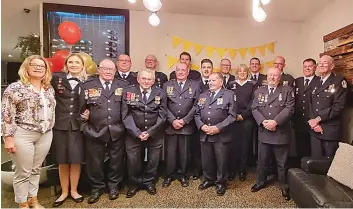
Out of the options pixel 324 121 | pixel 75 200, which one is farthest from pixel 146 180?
pixel 324 121

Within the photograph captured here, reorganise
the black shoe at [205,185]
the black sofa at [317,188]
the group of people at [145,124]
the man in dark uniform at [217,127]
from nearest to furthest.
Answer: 1. the black sofa at [317,188]
2. the group of people at [145,124]
3. the man in dark uniform at [217,127]
4. the black shoe at [205,185]

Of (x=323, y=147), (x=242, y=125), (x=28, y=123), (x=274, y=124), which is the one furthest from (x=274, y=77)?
(x=28, y=123)

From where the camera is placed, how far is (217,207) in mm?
2559

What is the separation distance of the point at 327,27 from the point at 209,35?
1842 millimetres

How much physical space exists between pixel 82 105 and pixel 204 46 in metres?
2.69

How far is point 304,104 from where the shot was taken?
131 inches

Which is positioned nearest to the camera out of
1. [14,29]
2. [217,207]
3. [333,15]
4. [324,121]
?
[217,207]

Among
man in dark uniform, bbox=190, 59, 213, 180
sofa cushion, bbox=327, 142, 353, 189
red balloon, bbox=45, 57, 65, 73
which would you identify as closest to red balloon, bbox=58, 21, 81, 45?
red balloon, bbox=45, 57, 65, 73

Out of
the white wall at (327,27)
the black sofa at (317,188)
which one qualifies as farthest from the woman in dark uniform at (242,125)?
the white wall at (327,27)

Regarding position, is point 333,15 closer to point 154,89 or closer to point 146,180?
point 154,89

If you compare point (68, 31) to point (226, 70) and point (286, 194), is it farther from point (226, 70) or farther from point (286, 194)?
point (286, 194)

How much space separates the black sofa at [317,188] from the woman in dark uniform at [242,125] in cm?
90

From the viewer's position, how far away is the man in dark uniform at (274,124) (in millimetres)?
2828

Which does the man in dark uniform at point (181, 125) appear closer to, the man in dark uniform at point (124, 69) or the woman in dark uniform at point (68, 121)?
the man in dark uniform at point (124, 69)
